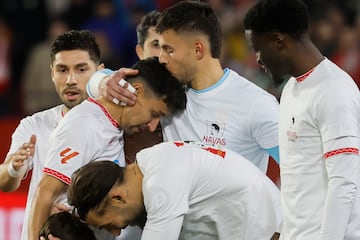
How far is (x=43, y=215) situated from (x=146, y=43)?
60.6 inches

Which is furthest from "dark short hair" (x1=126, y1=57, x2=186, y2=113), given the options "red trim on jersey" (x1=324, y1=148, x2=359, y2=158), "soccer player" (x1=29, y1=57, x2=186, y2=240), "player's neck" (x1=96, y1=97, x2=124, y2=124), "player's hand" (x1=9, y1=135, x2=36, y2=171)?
"red trim on jersey" (x1=324, y1=148, x2=359, y2=158)

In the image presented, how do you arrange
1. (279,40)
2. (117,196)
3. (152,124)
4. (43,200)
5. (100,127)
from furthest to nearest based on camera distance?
1. (152,124)
2. (100,127)
3. (43,200)
4. (279,40)
5. (117,196)

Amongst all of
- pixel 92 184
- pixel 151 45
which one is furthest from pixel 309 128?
pixel 151 45

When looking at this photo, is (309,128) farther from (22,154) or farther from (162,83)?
(22,154)

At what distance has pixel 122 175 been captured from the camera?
3.47 meters

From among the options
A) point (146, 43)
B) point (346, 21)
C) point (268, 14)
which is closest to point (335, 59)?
point (346, 21)

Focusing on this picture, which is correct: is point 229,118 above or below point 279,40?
below

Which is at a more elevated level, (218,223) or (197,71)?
(197,71)

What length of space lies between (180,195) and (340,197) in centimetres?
54

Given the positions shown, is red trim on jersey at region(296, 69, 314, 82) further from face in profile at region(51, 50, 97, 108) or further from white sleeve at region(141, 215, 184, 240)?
face in profile at region(51, 50, 97, 108)

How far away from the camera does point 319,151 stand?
135 inches

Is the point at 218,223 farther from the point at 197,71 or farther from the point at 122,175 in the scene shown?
the point at 197,71

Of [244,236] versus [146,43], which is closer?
[244,236]

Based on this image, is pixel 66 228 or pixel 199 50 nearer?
pixel 66 228
